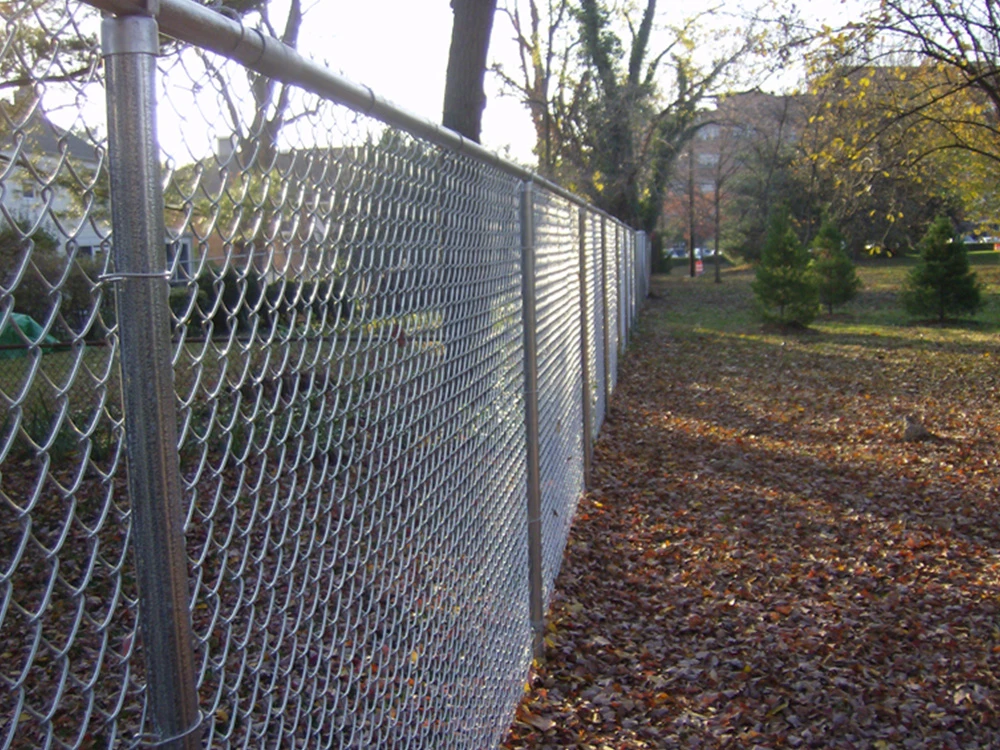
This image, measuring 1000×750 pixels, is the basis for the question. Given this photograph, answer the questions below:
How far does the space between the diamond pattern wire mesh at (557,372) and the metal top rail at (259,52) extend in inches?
96.8

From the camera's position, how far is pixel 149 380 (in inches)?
48.4

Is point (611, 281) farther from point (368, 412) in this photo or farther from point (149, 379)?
point (149, 379)

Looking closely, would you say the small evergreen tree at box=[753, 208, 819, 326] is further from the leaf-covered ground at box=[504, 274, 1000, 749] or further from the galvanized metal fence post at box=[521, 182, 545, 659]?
the galvanized metal fence post at box=[521, 182, 545, 659]

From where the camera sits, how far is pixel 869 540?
6.38 m

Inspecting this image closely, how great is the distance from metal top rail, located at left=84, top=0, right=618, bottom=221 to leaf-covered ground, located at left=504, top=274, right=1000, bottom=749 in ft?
8.28

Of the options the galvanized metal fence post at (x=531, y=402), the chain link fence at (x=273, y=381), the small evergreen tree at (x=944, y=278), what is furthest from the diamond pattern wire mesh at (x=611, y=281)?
the small evergreen tree at (x=944, y=278)

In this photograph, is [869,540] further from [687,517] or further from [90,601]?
[90,601]

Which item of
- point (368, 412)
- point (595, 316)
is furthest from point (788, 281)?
point (368, 412)

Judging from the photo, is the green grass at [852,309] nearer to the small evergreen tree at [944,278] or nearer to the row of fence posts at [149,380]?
the small evergreen tree at [944,278]

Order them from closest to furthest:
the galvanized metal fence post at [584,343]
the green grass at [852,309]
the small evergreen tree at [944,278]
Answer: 1. the galvanized metal fence post at [584,343]
2. the green grass at [852,309]
3. the small evergreen tree at [944,278]

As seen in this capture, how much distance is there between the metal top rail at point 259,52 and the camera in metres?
1.26

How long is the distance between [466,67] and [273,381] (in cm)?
914

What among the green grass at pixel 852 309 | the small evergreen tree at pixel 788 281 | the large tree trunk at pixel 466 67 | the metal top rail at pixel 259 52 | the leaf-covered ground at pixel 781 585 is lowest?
the leaf-covered ground at pixel 781 585

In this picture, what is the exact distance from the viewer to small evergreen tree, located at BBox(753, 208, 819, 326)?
20672 mm
